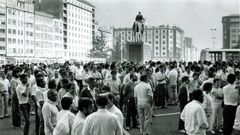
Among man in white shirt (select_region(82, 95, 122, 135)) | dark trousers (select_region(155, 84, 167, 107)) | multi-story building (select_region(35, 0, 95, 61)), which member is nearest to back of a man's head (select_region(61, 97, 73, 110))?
man in white shirt (select_region(82, 95, 122, 135))

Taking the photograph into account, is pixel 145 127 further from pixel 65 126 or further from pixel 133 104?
pixel 65 126

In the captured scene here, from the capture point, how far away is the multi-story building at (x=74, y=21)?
370 feet

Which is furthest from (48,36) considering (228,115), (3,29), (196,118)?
(196,118)

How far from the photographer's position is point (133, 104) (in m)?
12.6

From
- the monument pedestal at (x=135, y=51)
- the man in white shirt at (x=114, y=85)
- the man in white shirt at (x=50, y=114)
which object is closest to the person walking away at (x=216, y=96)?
the man in white shirt at (x=114, y=85)

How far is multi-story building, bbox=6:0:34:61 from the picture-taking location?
286ft

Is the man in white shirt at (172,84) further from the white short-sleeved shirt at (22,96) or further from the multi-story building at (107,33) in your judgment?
the multi-story building at (107,33)

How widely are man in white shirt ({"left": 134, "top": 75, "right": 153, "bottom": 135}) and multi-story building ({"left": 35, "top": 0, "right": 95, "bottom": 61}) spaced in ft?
345

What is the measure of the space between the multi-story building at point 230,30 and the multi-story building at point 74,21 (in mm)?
57291

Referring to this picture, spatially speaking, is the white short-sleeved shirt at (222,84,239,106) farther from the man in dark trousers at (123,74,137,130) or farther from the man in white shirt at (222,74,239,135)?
the man in dark trousers at (123,74,137,130)

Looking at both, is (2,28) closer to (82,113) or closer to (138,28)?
(138,28)

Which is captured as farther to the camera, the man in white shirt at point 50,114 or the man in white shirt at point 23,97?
the man in white shirt at point 23,97

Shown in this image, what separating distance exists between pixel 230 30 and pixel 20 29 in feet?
298

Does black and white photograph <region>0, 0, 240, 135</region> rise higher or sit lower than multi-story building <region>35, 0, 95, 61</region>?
lower
